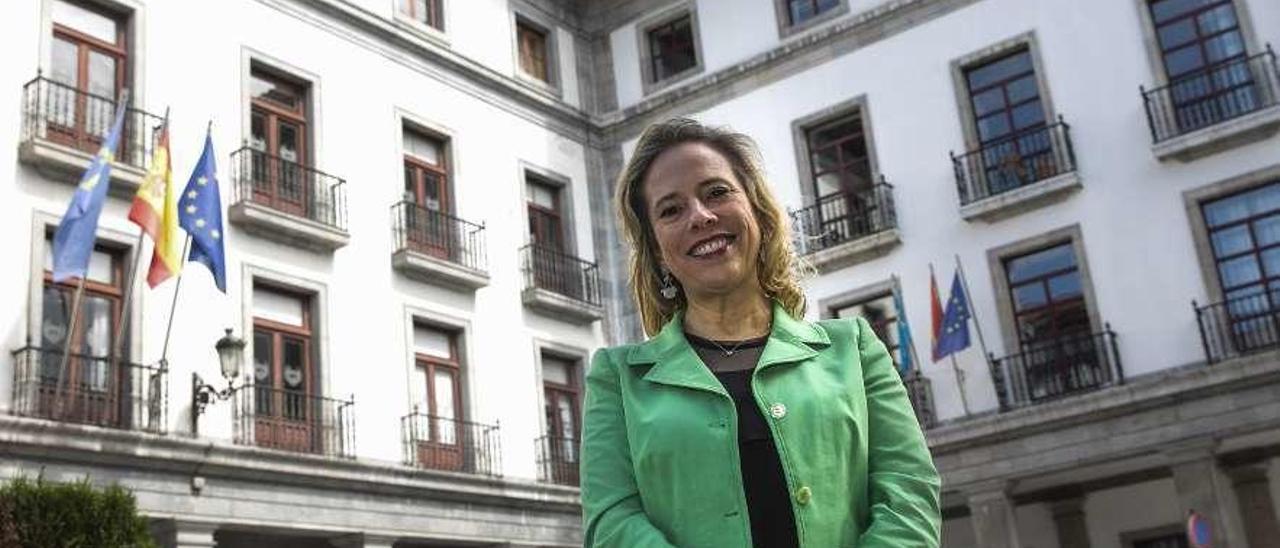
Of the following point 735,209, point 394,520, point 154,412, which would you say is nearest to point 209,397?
point 154,412

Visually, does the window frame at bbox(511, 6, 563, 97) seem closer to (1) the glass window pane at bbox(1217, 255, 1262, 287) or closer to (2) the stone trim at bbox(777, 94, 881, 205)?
(2) the stone trim at bbox(777, 94, 881, 205)

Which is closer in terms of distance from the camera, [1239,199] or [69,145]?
[69,145]

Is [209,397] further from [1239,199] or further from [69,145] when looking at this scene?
[1239,199]

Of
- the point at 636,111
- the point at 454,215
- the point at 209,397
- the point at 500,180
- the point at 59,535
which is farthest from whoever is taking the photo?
the point at 636,111

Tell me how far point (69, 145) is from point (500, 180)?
748 cm

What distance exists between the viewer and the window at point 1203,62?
17.8 meters

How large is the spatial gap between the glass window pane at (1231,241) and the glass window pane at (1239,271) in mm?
136

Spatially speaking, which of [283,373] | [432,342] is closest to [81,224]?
[283,373]

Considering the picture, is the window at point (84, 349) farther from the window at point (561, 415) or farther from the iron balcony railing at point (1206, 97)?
the iron balcony railing at point (1206, 97)

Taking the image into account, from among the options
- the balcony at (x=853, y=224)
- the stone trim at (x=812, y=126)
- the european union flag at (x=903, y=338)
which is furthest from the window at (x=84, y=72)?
the european union flag at (x=903, y=338)

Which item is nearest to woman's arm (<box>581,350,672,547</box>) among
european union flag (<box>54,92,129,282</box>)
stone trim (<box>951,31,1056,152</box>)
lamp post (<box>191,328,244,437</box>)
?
european union flag (<box>54,92,129,282</box>)

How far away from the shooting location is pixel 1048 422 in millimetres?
18125

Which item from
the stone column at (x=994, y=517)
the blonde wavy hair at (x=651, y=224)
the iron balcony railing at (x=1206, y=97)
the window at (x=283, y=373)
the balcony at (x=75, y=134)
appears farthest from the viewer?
the stone column at (x=994, y=517)

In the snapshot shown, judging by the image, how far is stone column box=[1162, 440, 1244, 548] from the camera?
16.8m
